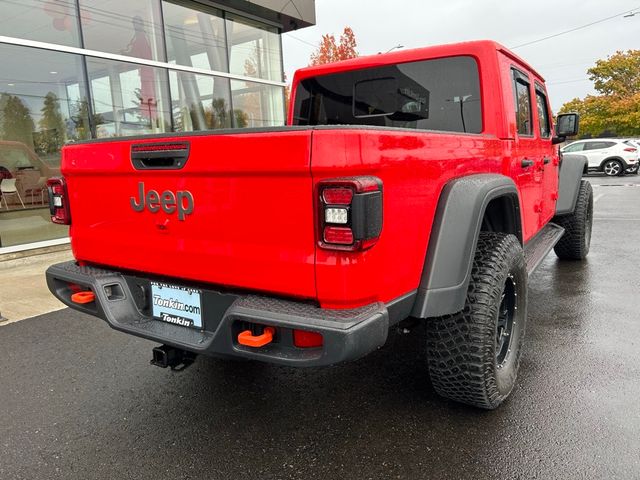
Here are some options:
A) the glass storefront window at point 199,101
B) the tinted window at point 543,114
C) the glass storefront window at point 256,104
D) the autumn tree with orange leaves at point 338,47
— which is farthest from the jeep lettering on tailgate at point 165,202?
the autumn tree with orange leaves at point 338,47

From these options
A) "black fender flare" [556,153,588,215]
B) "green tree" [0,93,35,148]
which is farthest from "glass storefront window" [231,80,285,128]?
"black fender flare" [556,153,588,215]

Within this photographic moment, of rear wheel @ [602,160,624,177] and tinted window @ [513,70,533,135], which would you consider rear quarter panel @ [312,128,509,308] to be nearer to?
tinted window @ [513,70,533,135]

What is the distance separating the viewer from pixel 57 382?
3025 mm

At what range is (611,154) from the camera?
60.7ft

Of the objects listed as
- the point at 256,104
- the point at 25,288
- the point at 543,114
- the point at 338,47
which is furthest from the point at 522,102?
the point at 338,47

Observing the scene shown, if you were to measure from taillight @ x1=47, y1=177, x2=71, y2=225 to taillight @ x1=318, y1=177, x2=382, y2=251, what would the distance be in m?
1.71

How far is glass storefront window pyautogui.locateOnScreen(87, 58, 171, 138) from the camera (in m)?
7.86

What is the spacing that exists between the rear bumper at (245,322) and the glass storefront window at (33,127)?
5.69 meters

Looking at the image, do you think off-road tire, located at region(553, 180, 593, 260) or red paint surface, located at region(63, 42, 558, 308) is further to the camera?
off-road tire, located at region(553, 180, 593, 260)

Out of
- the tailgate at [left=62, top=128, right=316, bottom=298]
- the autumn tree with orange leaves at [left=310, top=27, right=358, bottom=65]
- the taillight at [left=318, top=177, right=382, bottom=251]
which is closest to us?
the taillight at [left=318, top=177, right=382, bottom=251]

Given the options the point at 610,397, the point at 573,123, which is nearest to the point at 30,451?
the point at 610,397

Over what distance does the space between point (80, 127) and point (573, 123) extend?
7.03 m

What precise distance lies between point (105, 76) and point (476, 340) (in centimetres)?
784

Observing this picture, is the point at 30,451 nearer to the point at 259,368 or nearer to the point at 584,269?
the point at 259,368
